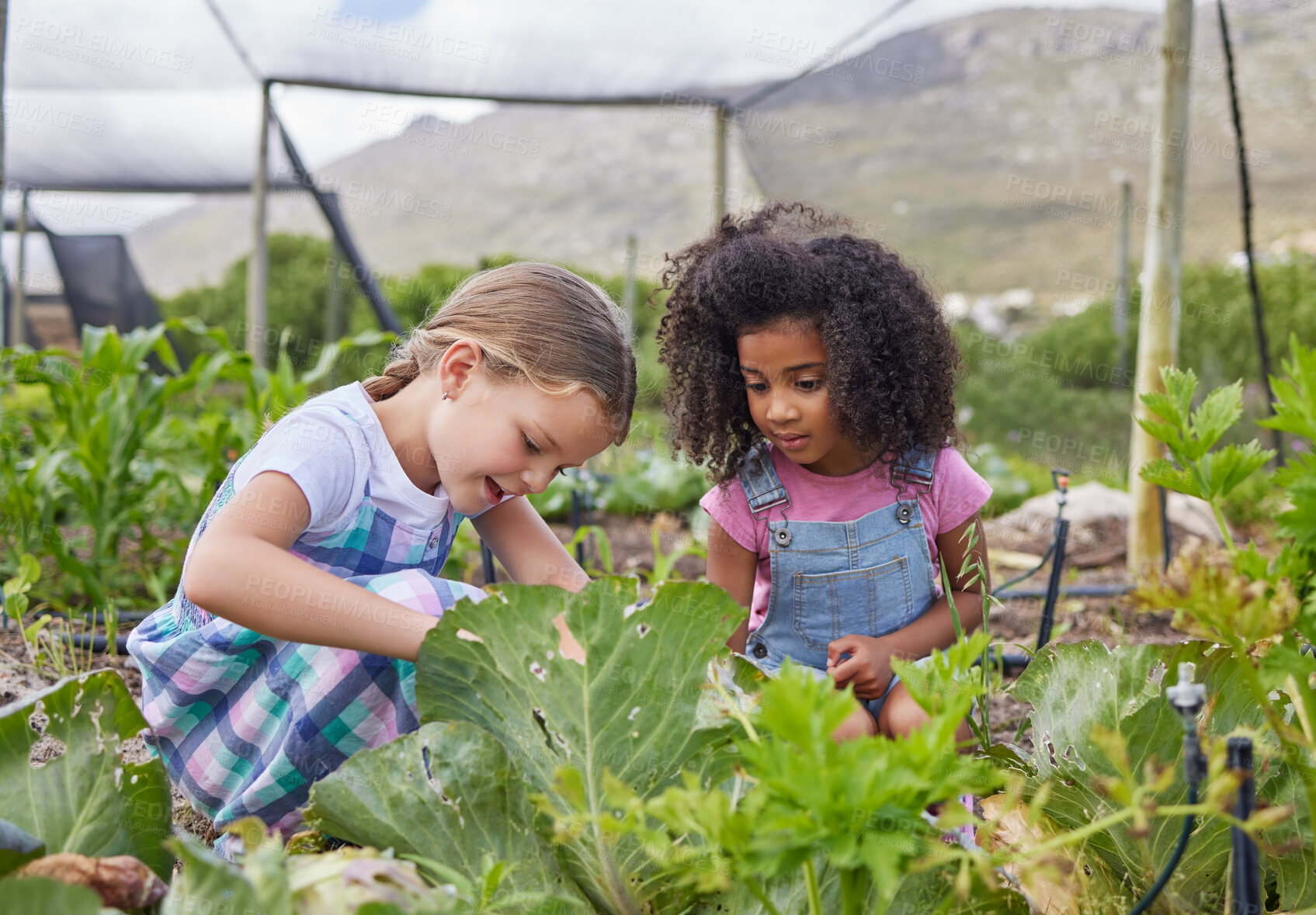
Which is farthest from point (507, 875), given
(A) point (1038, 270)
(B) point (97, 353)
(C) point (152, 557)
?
(A) point (1038, 270)

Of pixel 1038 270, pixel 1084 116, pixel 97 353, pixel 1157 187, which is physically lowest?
pixel 1038 270

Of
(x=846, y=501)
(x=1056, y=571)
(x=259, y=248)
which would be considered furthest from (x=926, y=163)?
(x=846, y=501)

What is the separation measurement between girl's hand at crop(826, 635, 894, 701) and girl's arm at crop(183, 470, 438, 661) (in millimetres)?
673

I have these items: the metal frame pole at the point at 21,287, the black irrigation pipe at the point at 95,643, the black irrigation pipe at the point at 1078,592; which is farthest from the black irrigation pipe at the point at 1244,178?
the metal frame pole at the point at 21,287

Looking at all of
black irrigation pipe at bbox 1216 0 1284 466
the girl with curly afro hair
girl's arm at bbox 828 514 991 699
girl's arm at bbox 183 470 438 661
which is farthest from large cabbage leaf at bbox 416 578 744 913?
black irrigation pipe at bbox 1216 0 1284 466

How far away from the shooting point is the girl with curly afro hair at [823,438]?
1.51 m

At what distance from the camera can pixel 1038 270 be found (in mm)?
21234

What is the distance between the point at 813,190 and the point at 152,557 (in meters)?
5.05

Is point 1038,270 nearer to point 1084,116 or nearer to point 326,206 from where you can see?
point 1084,116

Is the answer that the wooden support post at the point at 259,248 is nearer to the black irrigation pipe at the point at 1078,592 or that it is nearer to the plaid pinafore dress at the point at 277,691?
the black irrigation pipe at the point at 1078,592

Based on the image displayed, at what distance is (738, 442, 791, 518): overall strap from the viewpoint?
1.62 m

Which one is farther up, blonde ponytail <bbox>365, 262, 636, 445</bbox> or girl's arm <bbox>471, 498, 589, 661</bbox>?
blonde ponytail <bbox>365, 262, 636, 445</bbox>

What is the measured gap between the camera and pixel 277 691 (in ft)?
3.91

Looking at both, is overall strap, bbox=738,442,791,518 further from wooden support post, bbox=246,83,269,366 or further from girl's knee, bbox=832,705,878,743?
wooden support post, bbox=246,83,269,366
